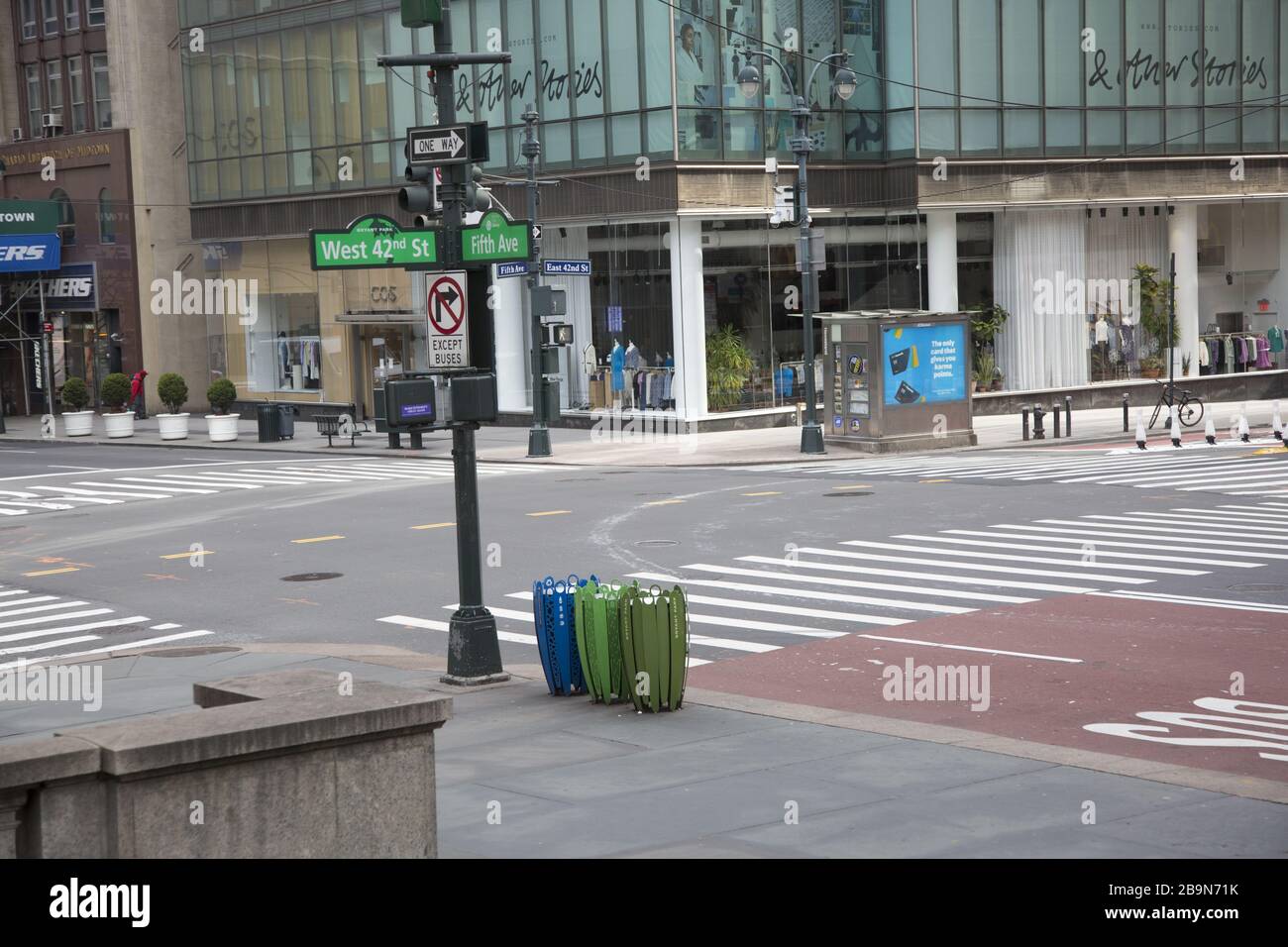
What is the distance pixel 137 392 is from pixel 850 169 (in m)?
26.7

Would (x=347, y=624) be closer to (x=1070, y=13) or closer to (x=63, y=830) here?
(x=63, y=830)

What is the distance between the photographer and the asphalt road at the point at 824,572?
12523 mm

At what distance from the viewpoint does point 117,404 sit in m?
53.1

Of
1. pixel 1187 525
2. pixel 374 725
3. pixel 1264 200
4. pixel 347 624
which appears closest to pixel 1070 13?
pixel 1264 200

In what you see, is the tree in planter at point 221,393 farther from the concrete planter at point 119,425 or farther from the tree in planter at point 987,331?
the tree in planter at point 987,331

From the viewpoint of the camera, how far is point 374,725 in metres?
7.01

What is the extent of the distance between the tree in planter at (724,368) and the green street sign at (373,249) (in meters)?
20.9

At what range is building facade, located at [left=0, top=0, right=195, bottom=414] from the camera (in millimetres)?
57750

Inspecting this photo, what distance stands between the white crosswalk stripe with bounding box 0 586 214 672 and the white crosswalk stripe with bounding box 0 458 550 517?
11.1m

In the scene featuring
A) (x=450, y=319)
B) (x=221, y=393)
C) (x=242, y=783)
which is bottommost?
(x=242, y=783)

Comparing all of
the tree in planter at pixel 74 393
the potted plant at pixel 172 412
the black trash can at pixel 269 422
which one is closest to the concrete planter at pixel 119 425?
the potted plant at pixel 172 412

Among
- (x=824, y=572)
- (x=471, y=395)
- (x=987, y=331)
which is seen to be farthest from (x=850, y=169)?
(x=471, y=395)

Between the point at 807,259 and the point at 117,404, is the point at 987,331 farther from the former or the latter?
the point at 117,404
